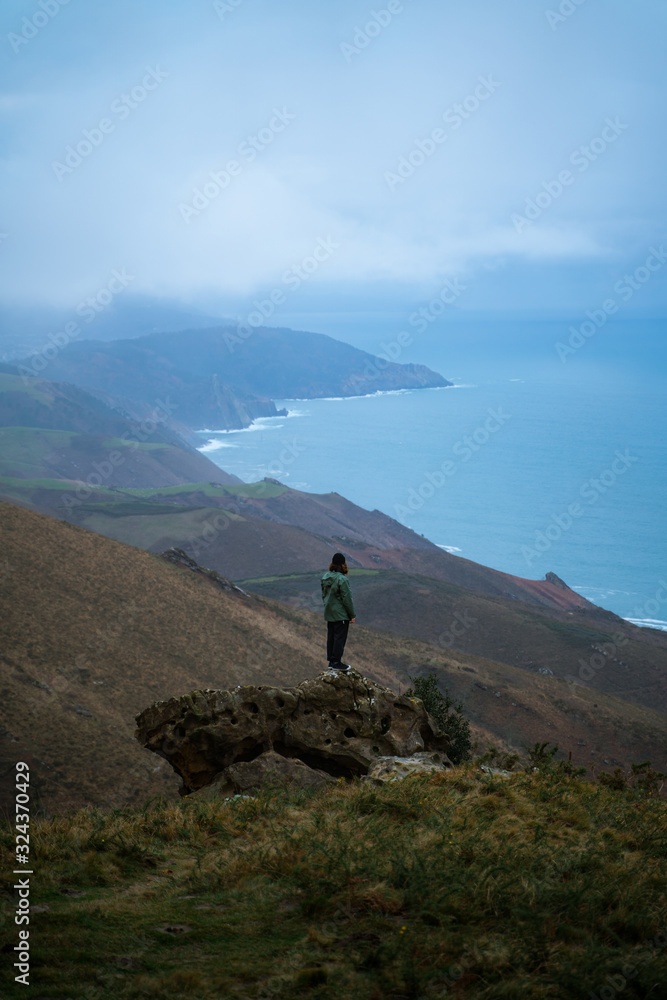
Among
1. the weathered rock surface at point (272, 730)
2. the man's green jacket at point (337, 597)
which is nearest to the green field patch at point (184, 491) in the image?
the weathered rock surface at point (272, 730)

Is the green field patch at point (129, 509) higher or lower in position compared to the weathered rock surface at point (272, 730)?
higher

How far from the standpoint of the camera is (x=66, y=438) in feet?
536

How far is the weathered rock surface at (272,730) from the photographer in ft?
40.5

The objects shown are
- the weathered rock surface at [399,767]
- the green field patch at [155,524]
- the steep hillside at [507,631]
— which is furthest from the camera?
the green field patch at [155,524]

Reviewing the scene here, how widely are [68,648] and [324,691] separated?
18.3 m

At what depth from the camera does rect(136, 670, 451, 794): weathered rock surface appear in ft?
40.5

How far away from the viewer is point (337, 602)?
13.0 metres

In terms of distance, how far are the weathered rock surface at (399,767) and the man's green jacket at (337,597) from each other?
2739 mm

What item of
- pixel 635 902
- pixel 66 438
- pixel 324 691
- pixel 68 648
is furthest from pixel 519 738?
pixel 66 438

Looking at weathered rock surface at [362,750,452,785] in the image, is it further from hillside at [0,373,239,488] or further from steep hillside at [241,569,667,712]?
hillside at [0,373,239,488]

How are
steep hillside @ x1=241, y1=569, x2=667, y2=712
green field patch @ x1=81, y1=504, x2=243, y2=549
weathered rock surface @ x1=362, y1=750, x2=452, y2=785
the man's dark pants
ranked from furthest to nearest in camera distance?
green field patch @ x1=81, y1=504, x2=243, y2=549 < steep hillside @ x1=241, y1=569, x2=667, y2=712 < the man's dark pants < weathered rock surface @ x1=362, y1=750, x2=452, y2=785

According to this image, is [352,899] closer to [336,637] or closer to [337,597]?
[337,597]

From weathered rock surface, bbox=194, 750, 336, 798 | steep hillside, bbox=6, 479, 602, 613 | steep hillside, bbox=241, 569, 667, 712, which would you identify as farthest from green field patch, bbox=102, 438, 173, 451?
weathered rock surface, bbox=194, 750, 336, 798

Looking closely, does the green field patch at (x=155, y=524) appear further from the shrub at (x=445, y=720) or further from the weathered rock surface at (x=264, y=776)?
the weathered rock surface at (x=264, y=776)
